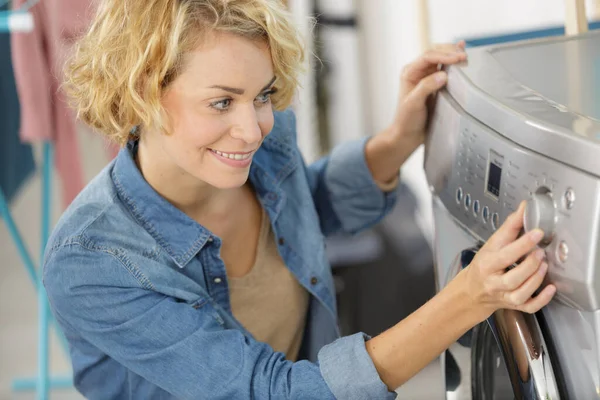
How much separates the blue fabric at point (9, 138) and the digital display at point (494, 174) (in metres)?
1.73

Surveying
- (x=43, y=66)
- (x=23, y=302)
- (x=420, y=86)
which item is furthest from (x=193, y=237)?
(x=23, y=302)

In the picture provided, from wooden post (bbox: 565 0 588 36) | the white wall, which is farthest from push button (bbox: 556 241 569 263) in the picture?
the white wall

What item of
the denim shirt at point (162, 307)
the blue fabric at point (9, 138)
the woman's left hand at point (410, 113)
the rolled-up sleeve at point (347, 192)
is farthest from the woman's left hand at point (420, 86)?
the blue fabric at point (9, 138)

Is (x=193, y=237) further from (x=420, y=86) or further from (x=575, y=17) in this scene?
(x=575, y=17)

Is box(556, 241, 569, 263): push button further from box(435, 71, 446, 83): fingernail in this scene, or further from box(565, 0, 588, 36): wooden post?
box(565, 0, 588, 36): wooden post

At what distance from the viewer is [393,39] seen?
305 centimetres

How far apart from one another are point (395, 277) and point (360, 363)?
60.1 inches

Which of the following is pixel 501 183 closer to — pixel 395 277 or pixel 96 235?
pixel 96 235

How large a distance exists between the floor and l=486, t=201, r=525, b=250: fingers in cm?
208

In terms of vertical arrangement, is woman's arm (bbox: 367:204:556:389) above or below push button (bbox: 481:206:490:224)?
below

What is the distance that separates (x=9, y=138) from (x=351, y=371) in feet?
5.57

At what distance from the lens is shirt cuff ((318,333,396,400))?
1.01 m

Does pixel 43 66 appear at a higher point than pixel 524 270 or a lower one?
higher

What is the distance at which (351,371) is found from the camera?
1021mm
